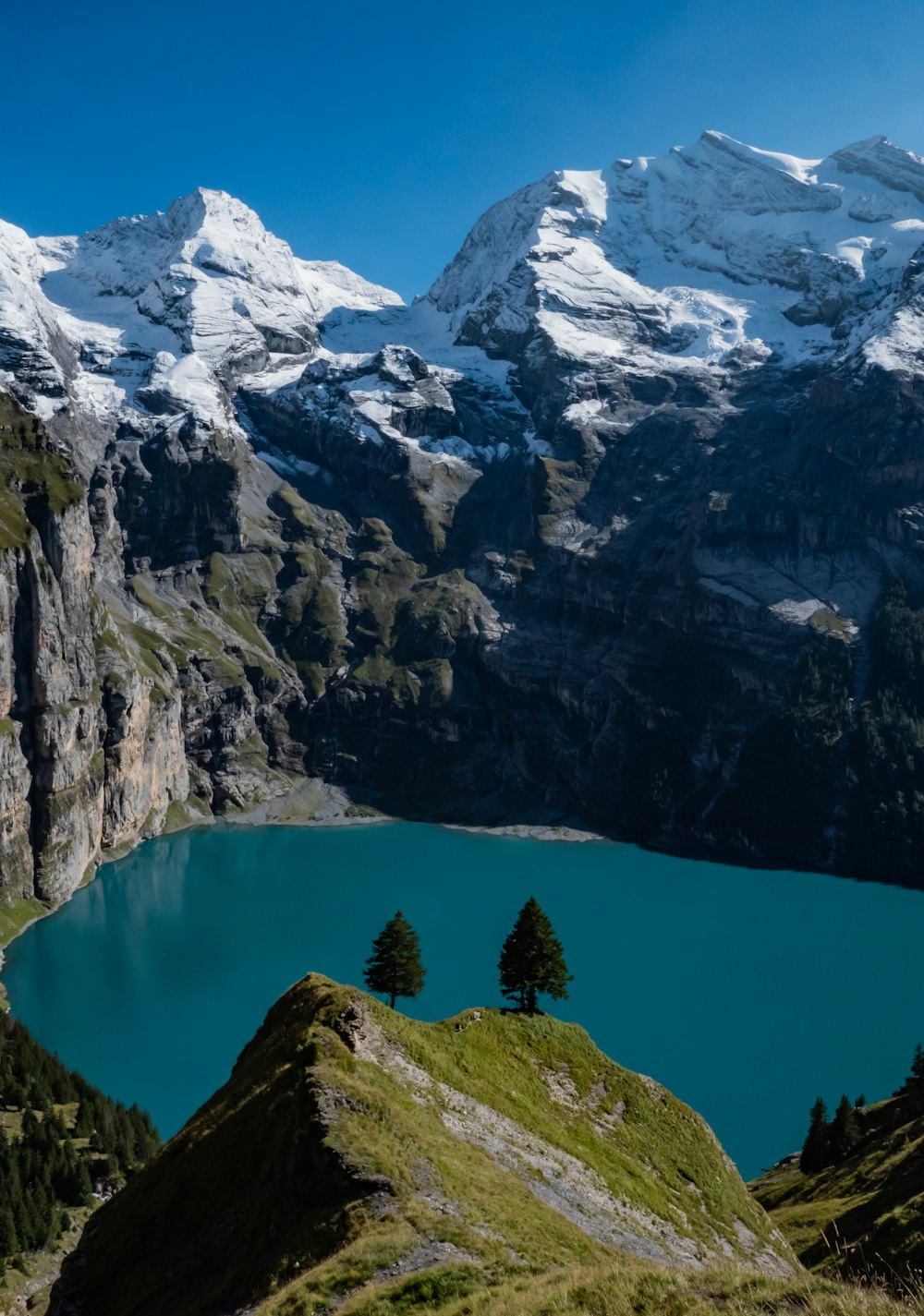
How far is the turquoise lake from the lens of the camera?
97.6 meters

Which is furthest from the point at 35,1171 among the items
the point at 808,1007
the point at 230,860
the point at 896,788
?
the point at 896,788

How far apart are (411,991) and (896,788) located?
557ft

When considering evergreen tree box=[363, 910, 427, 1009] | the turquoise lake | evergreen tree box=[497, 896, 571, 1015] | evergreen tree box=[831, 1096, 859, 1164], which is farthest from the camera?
the turquoise lake

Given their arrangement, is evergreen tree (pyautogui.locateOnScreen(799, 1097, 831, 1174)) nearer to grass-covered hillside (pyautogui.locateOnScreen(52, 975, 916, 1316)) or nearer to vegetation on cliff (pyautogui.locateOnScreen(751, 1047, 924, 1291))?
vegetation on cliff (pyautogui.locateOnScreen(751, 1047, 924, 1291))

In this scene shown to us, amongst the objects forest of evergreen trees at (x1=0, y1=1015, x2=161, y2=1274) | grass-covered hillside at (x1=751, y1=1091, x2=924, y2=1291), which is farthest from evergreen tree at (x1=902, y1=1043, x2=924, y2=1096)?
forest of evergreen trees at (x1=0, y1=1015, x2=161, y2=1274)

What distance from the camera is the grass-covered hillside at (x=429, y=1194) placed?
19297 millimetres

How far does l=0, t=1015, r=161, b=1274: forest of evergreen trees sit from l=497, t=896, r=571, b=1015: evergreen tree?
37765 mm

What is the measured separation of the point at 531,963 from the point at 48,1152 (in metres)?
Result: 46.8

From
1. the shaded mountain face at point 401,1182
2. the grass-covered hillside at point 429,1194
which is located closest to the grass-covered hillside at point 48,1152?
the shaded mountain face at point 401,1182

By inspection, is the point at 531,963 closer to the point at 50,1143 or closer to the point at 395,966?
the point at 395,966

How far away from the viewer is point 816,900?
6501 inches

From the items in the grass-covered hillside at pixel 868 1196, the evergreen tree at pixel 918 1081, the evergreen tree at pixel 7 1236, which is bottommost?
the grass-covered hillside at pixel 868 1196

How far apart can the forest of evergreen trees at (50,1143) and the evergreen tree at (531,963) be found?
3777cm

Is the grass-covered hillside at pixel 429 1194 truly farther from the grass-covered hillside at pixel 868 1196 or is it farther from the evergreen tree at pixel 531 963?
the evergreen tree at pixel 531 963
